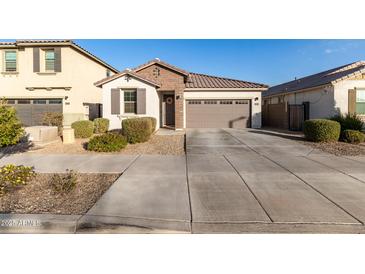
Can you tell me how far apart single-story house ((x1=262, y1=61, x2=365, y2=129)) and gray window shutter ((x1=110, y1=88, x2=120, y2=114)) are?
41.7 ft

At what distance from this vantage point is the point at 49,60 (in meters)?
15.9

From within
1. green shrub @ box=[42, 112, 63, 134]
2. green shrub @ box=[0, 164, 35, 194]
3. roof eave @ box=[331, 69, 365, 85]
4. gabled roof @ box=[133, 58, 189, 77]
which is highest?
gabled roof @ box=[133, 58, 189, 77]

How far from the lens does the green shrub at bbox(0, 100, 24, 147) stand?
18.3ft

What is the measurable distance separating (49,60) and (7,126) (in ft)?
41.1

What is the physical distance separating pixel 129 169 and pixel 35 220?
316 cm

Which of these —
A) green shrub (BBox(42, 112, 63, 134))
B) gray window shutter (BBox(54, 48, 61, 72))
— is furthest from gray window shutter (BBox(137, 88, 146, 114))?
gray window shutter (BBox(54, 48, 61, 72))

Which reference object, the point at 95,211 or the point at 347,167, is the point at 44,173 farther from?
the point at 347,167

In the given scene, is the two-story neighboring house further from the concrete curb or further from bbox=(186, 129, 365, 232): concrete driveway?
the concrete curb

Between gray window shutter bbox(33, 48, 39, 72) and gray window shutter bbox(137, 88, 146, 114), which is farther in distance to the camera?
gray window shutter bbox(33, 48, 39, 72)

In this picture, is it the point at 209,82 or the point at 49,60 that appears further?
the point at 209,82

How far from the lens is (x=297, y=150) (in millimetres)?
9633

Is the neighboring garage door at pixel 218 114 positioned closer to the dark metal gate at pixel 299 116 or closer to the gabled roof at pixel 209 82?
the gabled roof at pixel 209 82

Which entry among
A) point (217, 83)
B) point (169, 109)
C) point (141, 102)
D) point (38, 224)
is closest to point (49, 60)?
point (141, 102)

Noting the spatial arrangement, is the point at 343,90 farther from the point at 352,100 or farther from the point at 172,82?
the point at 172,82
